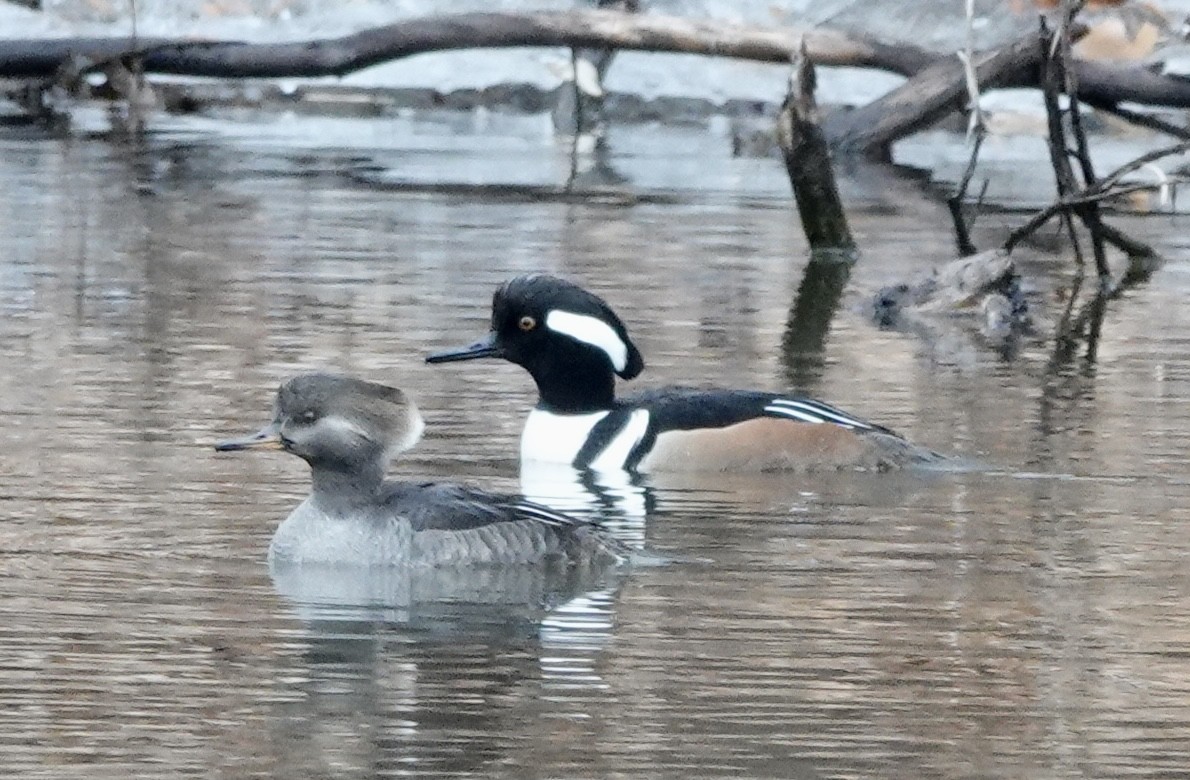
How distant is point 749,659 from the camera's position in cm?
718

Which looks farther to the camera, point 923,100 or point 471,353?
point 923,100


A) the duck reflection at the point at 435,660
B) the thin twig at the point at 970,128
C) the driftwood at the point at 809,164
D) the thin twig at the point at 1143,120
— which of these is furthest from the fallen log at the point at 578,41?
the duck reflection at the point at 435,660

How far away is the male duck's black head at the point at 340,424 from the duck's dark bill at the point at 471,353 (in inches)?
94.9

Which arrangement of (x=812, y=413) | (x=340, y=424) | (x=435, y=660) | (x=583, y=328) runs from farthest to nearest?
(x=583, y=328) < (x=812, y=413) < (x=340, y=424) < (x=435, y=660)

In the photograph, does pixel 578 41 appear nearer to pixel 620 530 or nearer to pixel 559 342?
pixel 559 342

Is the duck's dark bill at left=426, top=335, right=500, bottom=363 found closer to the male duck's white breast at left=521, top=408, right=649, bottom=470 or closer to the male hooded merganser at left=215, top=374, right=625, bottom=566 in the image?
the male duck's white breast at left=521, top=408, right=649, bottom=470

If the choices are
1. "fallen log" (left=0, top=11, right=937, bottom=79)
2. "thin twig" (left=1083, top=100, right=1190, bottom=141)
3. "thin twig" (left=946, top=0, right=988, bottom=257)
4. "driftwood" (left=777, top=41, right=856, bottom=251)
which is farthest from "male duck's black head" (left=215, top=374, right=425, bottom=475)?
"fallen log" (left=0, top=11, right=937, bottom=79)

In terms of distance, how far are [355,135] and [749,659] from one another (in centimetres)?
2006

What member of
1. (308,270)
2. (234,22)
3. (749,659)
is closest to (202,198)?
(308,270)

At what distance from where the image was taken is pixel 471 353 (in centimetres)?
1081

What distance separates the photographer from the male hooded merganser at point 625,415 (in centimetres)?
1041

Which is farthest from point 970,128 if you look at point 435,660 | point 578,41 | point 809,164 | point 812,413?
point 435,660

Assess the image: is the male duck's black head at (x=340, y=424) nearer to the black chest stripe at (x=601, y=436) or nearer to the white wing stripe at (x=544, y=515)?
the white wing stripe at (x=544, y=515)

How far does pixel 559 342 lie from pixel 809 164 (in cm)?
662
